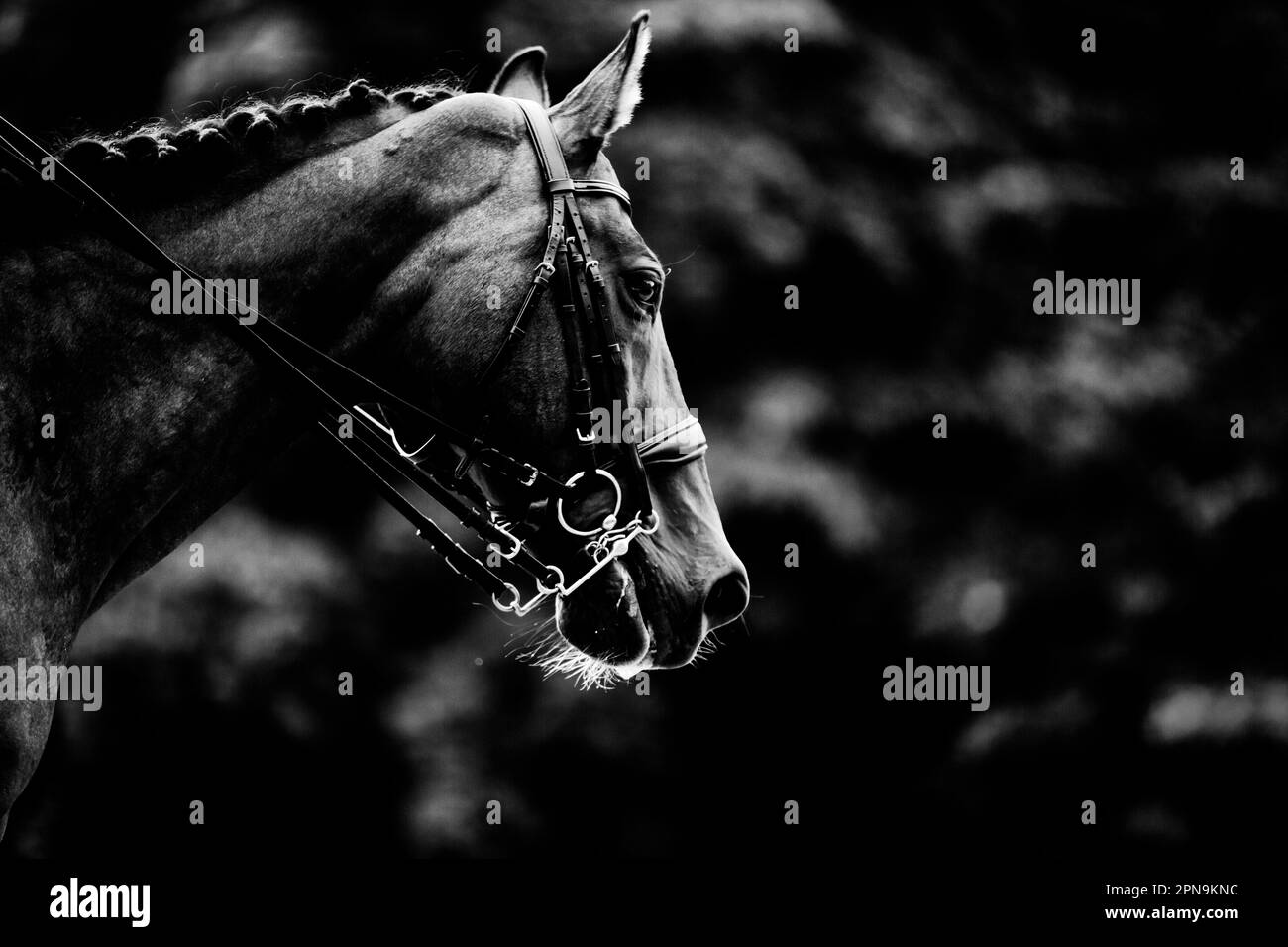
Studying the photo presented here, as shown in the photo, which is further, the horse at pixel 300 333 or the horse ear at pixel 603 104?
the horse ear at pixel 603 104

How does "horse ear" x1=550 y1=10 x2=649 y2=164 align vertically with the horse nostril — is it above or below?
above

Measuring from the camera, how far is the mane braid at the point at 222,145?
Answer: 2.40 m

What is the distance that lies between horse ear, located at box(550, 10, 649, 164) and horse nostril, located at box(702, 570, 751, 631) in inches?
40.3

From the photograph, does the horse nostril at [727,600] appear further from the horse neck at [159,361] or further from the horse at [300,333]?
the horse neck at [159,361]

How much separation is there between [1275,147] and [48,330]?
6013mm

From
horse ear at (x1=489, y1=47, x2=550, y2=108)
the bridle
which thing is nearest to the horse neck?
the bridle

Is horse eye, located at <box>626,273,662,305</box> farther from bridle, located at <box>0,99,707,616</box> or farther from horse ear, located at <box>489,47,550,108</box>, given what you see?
horse ear, located at <box>489,47,550,108</box>

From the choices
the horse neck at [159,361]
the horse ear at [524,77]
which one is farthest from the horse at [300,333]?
the horse ear at [524,77]

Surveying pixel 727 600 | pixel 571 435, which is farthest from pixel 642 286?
pixel 727 600

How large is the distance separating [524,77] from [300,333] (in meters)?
1.01

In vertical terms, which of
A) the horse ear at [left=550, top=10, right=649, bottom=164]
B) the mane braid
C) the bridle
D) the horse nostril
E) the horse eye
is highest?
the horse ear at [left=550, top=10, right=649, bottom=164]

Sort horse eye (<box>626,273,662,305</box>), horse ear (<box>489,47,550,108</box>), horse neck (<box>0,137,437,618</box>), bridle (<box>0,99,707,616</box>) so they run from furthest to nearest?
1. horse ear (<box>489,47,550,108</box>)
2. horse eye (<box>626,273,662,305</box>)
3. bridle (<box>0,99,707,616</box>)
4. horse neck (<box>0,137,437,618</box>)

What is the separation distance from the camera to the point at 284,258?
2.49 metres

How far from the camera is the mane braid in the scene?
2.40 meters
